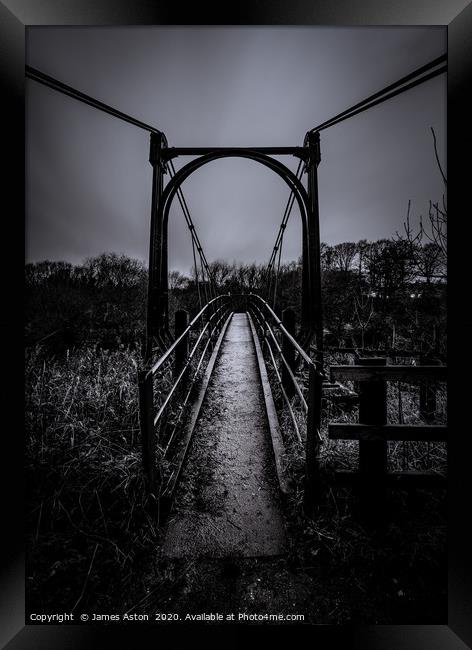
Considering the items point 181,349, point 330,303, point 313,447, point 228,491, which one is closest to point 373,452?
point 313,447

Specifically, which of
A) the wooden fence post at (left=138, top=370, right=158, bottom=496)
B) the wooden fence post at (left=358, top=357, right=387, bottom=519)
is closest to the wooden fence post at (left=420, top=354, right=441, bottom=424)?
the wooden fence post at (left=358, top=357, right=387, bottom=519)

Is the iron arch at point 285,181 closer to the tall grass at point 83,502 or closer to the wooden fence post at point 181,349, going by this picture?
the wooden fence post at point 181,349

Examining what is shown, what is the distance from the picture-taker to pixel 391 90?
261 cm

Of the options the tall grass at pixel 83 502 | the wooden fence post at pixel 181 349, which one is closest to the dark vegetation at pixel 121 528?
the tall grass at pixel 83 502

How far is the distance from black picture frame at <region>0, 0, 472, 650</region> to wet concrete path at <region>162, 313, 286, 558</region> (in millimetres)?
439

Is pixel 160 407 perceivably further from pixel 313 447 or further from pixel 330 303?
pixel 330 303

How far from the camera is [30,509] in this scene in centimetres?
184

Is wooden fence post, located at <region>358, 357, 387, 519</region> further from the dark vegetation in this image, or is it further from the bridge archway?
the bridge archway

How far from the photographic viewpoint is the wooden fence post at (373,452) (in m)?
1.79
